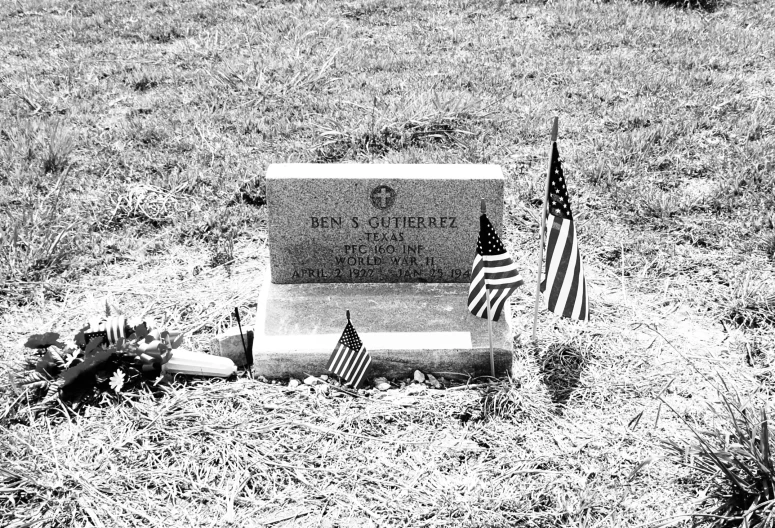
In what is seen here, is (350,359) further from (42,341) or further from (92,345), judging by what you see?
(42,341)

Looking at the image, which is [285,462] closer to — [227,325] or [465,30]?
[227,325]

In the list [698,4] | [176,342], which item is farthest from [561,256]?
[698,4]

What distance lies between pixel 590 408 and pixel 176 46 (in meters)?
7.92

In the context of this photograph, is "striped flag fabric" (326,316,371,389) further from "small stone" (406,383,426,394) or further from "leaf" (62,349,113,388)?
"leaf" (62,349,113,388)

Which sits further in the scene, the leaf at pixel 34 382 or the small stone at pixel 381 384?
the small stone at pixel 381 384

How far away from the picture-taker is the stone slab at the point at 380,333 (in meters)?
4.26

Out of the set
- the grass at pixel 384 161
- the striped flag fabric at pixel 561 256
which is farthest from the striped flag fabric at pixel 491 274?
the grass at pixel 384 161

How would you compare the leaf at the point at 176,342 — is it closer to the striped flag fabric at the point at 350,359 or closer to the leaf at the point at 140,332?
the leaf at the point at 140,332

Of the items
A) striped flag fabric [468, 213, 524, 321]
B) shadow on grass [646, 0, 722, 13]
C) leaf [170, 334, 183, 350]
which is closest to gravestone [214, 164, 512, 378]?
leaf [170, 334, 183, 350]

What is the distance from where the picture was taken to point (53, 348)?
418cm

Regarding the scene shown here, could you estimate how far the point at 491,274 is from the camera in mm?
3875

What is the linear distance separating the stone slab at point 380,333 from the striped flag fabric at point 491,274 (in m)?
0.38

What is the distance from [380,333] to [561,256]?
46.7 inches

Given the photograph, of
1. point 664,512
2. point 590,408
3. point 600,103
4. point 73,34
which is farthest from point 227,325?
point 73,34
